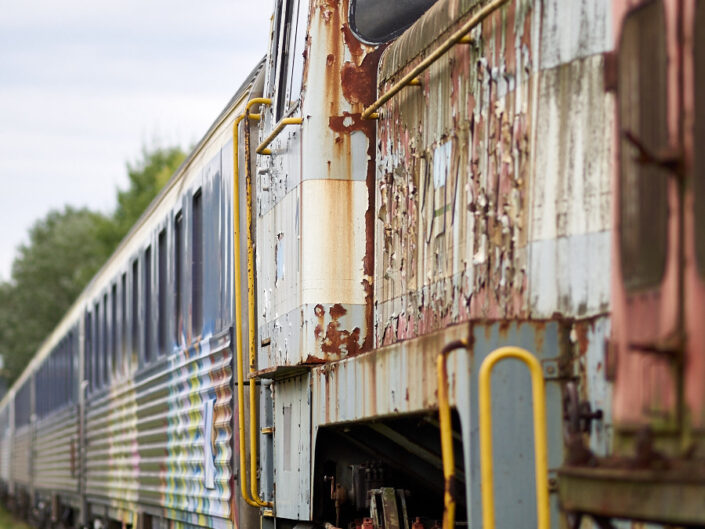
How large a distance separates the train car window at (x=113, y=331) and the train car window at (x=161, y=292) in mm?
3298

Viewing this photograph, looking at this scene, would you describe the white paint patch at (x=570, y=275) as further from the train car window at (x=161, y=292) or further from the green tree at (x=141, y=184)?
the green tree at (x=141, y=184)

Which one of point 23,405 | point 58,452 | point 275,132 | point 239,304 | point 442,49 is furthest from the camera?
point 23,405

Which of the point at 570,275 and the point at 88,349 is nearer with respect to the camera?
the point at 570,275

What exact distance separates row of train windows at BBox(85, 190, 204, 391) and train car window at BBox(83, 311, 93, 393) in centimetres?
32

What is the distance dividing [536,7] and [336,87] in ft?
6.28

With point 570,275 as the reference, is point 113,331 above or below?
above

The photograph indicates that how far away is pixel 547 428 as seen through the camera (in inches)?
140

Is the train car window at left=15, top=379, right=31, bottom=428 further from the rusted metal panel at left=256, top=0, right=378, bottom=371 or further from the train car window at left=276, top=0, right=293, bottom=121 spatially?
the rusted metal panel at left=256, top=0, right=378, bottom=371

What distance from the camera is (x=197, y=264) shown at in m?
9.05

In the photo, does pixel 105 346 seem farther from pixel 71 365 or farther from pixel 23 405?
pixel 23 405

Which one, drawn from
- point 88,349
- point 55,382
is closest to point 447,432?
point 88,349

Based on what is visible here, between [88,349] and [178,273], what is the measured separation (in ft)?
24.7

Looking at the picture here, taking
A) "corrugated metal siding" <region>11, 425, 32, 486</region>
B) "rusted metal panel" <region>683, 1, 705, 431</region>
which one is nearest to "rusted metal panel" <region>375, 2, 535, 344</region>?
"rusted metal panel" <region>683, 1, 705, 431</region>

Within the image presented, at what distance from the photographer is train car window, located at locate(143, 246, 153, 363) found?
11.3 meters
